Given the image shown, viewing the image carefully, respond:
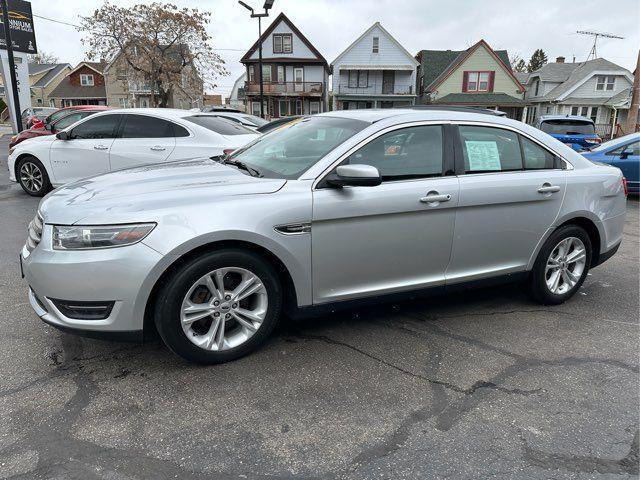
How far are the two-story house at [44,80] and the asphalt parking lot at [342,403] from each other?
70.9 metres

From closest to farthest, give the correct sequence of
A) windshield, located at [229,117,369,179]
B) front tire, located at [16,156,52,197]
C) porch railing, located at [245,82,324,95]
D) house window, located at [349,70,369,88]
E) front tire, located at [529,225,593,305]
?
windshield, located at [229,117,369,179]
front tire, located at [529,225,593,305]
front tire, located at [16,156,52,197]
house window, located at [349,70,369,88]
porch railing, located at [245,82,324,95]

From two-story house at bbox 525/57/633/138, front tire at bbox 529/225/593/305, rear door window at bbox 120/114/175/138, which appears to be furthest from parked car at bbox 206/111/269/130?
two-story house at bbox 525/57/633/138

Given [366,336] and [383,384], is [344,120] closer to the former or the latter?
[366,336]

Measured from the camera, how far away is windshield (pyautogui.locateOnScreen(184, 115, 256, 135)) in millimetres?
8219

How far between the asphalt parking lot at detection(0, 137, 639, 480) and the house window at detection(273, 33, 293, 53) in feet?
141

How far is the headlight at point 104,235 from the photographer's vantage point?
279cm

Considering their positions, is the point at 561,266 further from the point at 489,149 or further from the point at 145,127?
the point at 145,127

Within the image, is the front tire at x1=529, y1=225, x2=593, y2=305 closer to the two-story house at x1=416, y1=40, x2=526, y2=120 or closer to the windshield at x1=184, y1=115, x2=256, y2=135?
the windshield at x1=184, y1=115, x2=256, y2=135

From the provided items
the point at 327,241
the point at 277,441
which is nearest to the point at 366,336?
the point at 327,241

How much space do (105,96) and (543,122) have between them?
5661 centimetres

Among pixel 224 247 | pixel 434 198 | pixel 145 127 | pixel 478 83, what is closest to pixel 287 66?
pixel 478 83

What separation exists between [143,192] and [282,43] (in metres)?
43.7

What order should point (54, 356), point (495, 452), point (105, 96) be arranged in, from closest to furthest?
point (495, 452), point (54, 356), point (105, 96)

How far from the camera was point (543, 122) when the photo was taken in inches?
690
